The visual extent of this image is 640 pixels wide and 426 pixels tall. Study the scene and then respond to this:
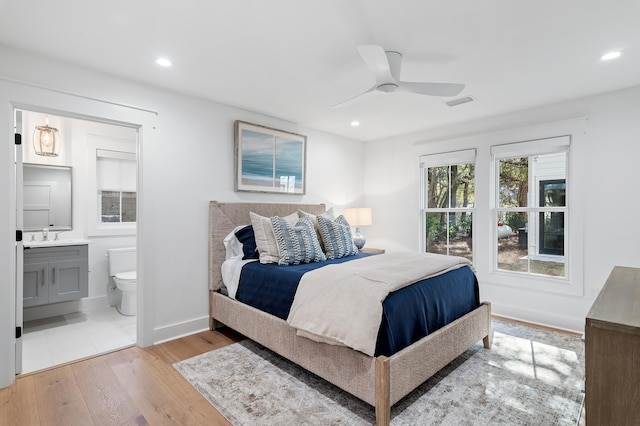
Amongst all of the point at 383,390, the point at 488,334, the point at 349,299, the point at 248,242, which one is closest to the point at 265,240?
the point at 248,242

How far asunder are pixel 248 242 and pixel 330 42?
195 centimetres

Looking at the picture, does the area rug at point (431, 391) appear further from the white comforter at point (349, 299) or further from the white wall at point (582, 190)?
the white wall at point (582, 190)

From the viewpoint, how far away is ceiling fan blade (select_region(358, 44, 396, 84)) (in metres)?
1.94

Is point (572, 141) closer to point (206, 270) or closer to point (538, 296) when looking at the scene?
point (538, 296)

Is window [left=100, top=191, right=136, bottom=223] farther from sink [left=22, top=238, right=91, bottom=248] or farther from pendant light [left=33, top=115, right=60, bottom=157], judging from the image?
pendant light [left=33, top=115, right=60, bottom=157]

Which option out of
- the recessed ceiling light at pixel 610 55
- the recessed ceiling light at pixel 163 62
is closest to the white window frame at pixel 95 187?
the recessed ceiling light at pixel 163 62

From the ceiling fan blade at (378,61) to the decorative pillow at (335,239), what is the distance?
1.54 metres

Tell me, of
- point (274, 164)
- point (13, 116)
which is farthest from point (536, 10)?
point (13, 116)

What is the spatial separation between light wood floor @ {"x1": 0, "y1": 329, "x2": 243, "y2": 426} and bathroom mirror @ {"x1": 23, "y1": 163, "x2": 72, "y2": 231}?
192 cm

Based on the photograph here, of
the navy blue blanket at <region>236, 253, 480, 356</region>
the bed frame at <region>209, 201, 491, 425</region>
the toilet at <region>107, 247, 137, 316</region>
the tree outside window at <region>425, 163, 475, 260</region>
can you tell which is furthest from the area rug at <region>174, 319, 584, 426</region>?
the tree outside window at <region>425, 163, 475, 260</region>

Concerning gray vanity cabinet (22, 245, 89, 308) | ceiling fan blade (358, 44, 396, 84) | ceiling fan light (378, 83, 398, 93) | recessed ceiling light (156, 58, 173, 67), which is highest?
recessed ceiling light (156, 58, 173, 67)

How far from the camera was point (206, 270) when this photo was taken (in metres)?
3.36

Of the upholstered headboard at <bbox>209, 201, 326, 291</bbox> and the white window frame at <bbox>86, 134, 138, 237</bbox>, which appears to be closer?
the upholstered headboard at <bbox>209, 201, 326, 291</bbox>

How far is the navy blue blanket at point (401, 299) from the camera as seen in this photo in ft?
6.28
